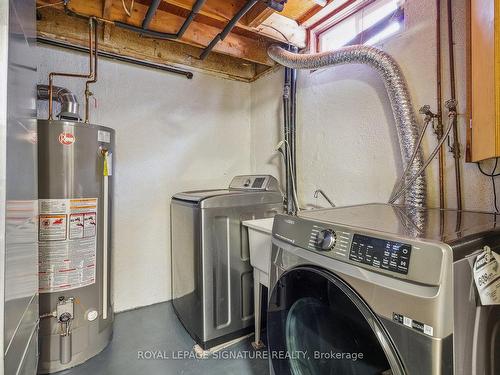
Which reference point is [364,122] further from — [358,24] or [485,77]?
[485,77]

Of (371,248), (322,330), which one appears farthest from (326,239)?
(322,330)

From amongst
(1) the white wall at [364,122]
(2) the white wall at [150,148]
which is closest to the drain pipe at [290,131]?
(1) the white wall at [364,122]

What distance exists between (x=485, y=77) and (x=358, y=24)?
1.15 meters

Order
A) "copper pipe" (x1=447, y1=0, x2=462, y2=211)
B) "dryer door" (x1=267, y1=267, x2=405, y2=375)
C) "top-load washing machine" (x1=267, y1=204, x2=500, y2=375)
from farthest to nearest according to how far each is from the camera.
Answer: "copper pipe" (x1=447, y1=0, x2=462, y2=211), "dryer door" (x1=267, y1=267, x2=405, y2=375), "top-load washing machine" (x1=267, y1=204, x2=500, y2=375)

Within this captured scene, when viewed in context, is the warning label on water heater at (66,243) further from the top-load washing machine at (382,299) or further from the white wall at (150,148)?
the top-load washing machine at (382,299)

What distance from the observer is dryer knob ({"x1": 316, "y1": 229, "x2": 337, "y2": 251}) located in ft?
2.45

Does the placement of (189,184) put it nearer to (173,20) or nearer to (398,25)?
(173,20)

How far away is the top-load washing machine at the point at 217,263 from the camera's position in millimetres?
A: 1641

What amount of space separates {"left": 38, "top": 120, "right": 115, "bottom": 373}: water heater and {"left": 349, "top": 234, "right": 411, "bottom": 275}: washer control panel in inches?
59.2

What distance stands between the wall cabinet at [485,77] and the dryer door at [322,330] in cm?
65

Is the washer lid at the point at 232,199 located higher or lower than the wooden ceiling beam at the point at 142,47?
lower

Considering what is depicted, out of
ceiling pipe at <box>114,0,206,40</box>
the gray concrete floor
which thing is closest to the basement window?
ceiling pipe at <box>114,0,206,40</box>

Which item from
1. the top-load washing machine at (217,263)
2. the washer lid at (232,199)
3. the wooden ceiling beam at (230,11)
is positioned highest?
the wooden ceiling beam at (230,11)

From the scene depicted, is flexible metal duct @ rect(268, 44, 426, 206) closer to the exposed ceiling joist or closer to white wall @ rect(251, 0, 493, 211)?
white wall @ rect(251, 0, 493, 211)
